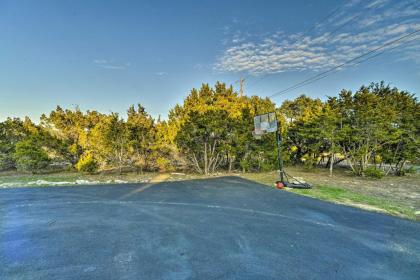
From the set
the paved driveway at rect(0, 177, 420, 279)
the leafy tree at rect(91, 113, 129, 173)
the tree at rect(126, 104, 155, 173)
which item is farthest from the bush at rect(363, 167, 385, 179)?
the leafy tree at rect(91, 113, 129, 173)

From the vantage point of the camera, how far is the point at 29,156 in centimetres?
1198

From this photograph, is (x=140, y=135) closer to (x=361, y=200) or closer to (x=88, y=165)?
(x=88, y=165)

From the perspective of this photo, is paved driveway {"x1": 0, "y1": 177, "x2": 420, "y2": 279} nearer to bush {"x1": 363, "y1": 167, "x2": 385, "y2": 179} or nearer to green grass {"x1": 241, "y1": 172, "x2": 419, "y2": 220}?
green grass {"x1": 241, "y1": 172, "x2": 419, "y2": 220}

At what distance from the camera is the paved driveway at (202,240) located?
2.78 metres

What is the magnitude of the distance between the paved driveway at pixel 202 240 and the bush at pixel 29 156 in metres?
6.90

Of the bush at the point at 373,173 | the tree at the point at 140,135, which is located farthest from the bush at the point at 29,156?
the bush at the point at 373,173

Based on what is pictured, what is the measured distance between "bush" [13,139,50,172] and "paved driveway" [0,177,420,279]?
6901 millimetres

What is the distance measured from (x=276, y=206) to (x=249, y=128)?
Answer: 6.67m

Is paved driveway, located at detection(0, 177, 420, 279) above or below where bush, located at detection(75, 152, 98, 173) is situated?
below

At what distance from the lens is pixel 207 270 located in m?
2.78

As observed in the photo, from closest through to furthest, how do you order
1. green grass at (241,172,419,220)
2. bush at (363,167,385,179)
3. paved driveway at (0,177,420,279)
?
paved driveway at (0,177,420,279)
green grass at (241,172,419,220)
bush at (363,167,385,179)

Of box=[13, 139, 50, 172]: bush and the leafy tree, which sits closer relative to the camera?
the leafy tree

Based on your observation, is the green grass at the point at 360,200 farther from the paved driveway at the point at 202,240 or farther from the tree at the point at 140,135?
the tree at the point at 140,135

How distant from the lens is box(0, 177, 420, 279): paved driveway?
2.78 metres
